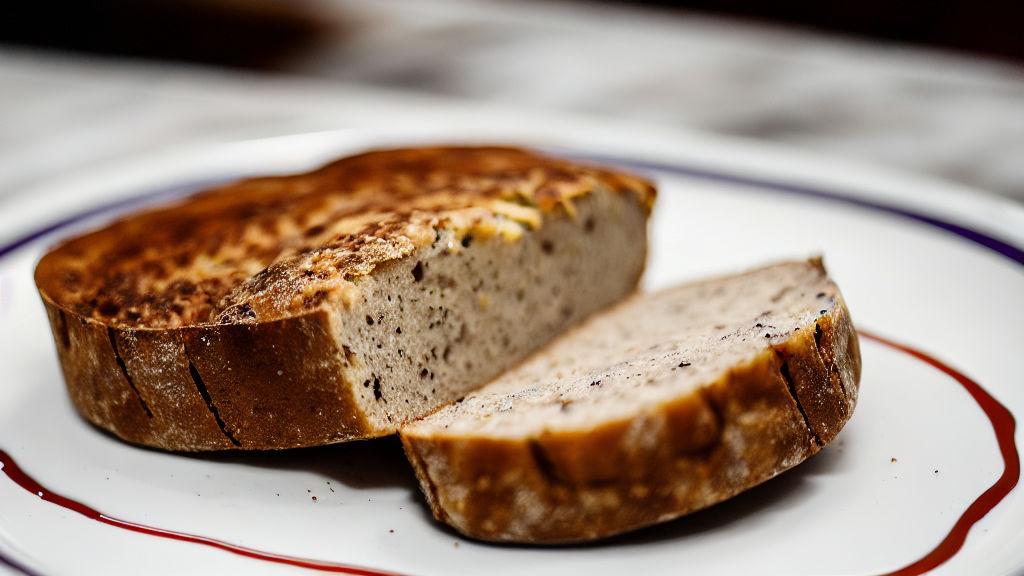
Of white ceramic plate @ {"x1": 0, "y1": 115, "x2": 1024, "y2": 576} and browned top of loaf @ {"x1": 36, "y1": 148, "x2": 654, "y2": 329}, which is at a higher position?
browned top of loaf @ {"x1": 36, "y1": 148, "x2": 654, "y2": 329}

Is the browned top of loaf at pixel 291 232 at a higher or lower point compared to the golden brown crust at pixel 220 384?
higher

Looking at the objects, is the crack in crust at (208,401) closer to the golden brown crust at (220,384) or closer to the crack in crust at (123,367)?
the golden brown crust at (220,384)

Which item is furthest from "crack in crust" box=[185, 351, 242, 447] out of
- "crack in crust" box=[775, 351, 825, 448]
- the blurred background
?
the blurred background

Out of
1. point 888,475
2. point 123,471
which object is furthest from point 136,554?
point 888,475

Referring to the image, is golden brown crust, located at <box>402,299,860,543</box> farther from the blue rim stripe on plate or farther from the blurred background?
the blurred background

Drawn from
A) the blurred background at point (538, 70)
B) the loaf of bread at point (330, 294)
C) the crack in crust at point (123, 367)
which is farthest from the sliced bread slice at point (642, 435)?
the blurred background at point (538, 70)

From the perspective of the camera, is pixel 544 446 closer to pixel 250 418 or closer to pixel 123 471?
pixel 250 418
